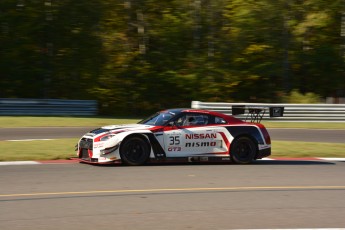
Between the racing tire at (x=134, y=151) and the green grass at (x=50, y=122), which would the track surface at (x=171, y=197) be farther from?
the green grass at (x=50, y=122)

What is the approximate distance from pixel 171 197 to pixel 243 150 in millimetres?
4872

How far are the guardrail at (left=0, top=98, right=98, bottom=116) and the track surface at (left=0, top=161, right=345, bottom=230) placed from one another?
15544mm

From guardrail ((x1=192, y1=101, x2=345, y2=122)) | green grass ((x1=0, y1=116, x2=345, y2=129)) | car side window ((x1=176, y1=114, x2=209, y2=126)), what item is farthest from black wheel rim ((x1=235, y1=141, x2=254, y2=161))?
guardrail ((x1=192, y1=101, x2=345, y2=122))

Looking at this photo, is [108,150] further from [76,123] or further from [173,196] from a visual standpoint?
[76,123]

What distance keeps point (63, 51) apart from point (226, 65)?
8.63 m

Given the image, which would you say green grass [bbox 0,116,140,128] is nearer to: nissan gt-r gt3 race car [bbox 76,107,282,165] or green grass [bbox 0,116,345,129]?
green grass [bbox 0,116,345,129]

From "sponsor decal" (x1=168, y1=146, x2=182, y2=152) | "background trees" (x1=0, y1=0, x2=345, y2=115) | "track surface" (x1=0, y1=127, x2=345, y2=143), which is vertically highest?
"background trees" (x1=0, y1=0, x2=345, y2=115)

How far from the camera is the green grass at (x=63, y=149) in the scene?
15031mm

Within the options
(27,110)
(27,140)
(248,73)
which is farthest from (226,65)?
(27,140)

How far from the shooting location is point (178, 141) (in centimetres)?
1401

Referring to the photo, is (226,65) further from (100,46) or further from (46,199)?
(46,199)

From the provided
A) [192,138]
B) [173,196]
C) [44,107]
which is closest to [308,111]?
[44,107]

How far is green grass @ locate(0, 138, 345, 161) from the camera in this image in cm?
1503

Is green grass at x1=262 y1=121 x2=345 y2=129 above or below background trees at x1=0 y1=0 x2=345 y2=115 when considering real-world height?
below
